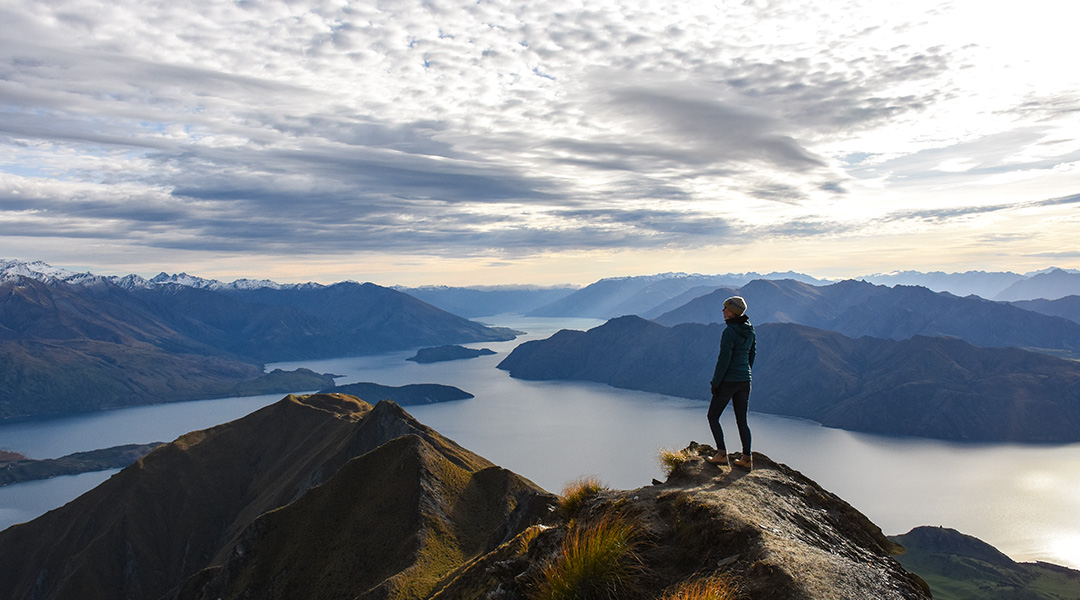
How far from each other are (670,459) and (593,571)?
7236 mm

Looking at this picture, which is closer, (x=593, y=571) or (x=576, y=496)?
(x=593, y=571)

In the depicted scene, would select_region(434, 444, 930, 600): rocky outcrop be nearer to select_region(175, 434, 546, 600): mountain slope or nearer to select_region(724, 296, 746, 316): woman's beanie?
select_region(724, 296, 746, 316): woman's beanie

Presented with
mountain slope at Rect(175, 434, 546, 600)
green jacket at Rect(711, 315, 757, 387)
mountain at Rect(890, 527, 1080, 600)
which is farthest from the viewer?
mountain at Rect(890, 527, 1080, 600)

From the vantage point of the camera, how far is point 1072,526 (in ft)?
467

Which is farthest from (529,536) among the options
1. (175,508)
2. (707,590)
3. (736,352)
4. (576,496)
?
(175,508)

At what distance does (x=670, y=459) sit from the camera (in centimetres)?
1623

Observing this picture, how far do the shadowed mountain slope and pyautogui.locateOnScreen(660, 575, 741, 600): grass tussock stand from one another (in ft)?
240

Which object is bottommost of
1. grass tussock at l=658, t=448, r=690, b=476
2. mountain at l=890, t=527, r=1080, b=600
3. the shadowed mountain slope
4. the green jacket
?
mountain at l=890, t=527, r=1080, b=600

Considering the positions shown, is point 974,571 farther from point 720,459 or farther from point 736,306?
point 736,306

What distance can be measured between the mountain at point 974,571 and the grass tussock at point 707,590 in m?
121

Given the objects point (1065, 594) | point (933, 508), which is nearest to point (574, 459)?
point (933, 508)

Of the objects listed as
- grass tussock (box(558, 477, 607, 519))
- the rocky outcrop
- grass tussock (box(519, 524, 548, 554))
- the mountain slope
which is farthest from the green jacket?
the mountain slope

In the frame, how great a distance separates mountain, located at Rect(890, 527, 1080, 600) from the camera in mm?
105931

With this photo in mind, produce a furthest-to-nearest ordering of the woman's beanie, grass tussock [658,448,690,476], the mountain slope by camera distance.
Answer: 1. the mountain slope
2. grass tussock [658,448,690,476]
3. the woman's beanie
